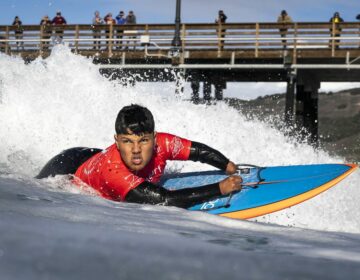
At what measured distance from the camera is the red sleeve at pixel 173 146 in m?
4.63

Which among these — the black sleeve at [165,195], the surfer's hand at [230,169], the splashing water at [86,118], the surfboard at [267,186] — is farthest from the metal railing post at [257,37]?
the black sleeve at [165,195]

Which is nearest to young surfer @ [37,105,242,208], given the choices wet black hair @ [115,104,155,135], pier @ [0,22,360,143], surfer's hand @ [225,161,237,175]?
wet black hair @ [115,104,155,135]

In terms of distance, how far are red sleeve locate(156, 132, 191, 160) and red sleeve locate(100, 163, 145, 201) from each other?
682mm

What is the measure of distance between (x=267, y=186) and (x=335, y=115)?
25.8 meters

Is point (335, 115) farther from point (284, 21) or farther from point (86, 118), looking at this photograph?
point (86, 118)

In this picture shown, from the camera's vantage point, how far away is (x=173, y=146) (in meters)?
4.70

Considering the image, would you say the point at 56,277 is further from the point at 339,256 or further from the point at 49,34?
the point at 49,34

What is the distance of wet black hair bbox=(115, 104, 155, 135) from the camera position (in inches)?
158

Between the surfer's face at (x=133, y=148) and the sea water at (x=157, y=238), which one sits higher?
the surfer's face at (x=133, y=148)

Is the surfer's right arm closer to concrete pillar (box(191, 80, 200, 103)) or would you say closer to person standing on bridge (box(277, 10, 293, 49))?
person standing on bridge (box(277, 10, 293, 49))

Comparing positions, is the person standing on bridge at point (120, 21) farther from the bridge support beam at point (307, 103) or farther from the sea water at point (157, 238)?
the sea water at point (157, 238)

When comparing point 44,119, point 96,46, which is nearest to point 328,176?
point 44,119

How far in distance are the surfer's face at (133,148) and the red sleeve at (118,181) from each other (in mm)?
88

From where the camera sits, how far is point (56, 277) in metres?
0.97
